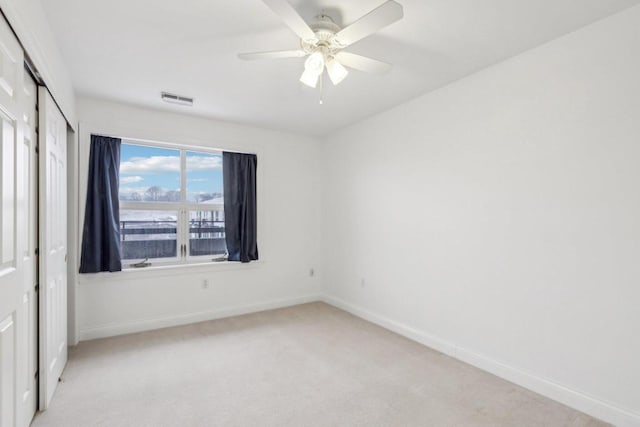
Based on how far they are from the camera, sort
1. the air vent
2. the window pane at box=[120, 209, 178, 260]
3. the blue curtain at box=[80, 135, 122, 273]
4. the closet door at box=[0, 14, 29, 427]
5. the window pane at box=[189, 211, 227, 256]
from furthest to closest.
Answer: the window pane at box=[189, 211, 227, 256] → the window pane at box=[120, 209, 178, 260] → the blue curtain at box=[80, 135, 122, 273] → the air vent → the closet door at box=[0, 14, 29, 427]

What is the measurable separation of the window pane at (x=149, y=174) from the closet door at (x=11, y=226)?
2.07 m

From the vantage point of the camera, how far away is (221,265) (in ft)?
13.4

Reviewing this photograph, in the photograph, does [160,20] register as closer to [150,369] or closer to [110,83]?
[110,83]

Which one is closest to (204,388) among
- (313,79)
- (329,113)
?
(313,79)

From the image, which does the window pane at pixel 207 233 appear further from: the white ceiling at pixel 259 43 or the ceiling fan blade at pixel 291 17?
the ceiling fan blade at pixel 291 17

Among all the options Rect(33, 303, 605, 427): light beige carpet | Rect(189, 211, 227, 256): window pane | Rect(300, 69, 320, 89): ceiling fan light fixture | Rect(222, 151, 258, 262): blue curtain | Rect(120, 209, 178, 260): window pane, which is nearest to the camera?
Rect(33, 303, 605, 427): light beige carpet

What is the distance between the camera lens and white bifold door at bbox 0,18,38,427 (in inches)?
54.8

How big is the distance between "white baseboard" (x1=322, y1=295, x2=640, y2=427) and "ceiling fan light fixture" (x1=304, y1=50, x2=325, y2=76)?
2614mm

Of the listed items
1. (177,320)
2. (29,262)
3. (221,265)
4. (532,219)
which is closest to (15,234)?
(29,262)

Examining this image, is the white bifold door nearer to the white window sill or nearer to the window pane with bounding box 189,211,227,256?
the white window sill

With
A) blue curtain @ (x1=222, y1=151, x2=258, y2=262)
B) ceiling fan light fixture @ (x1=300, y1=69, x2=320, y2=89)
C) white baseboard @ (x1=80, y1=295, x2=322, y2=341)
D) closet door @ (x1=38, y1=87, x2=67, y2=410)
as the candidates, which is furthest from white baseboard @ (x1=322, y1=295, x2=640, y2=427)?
closet door @ (x1=38, y1=87, x2=67, y2=410)

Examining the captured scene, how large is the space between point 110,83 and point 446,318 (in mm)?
3778

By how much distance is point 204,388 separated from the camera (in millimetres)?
2385

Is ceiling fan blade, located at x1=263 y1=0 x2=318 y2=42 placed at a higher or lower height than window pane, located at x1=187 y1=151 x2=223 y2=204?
higher
